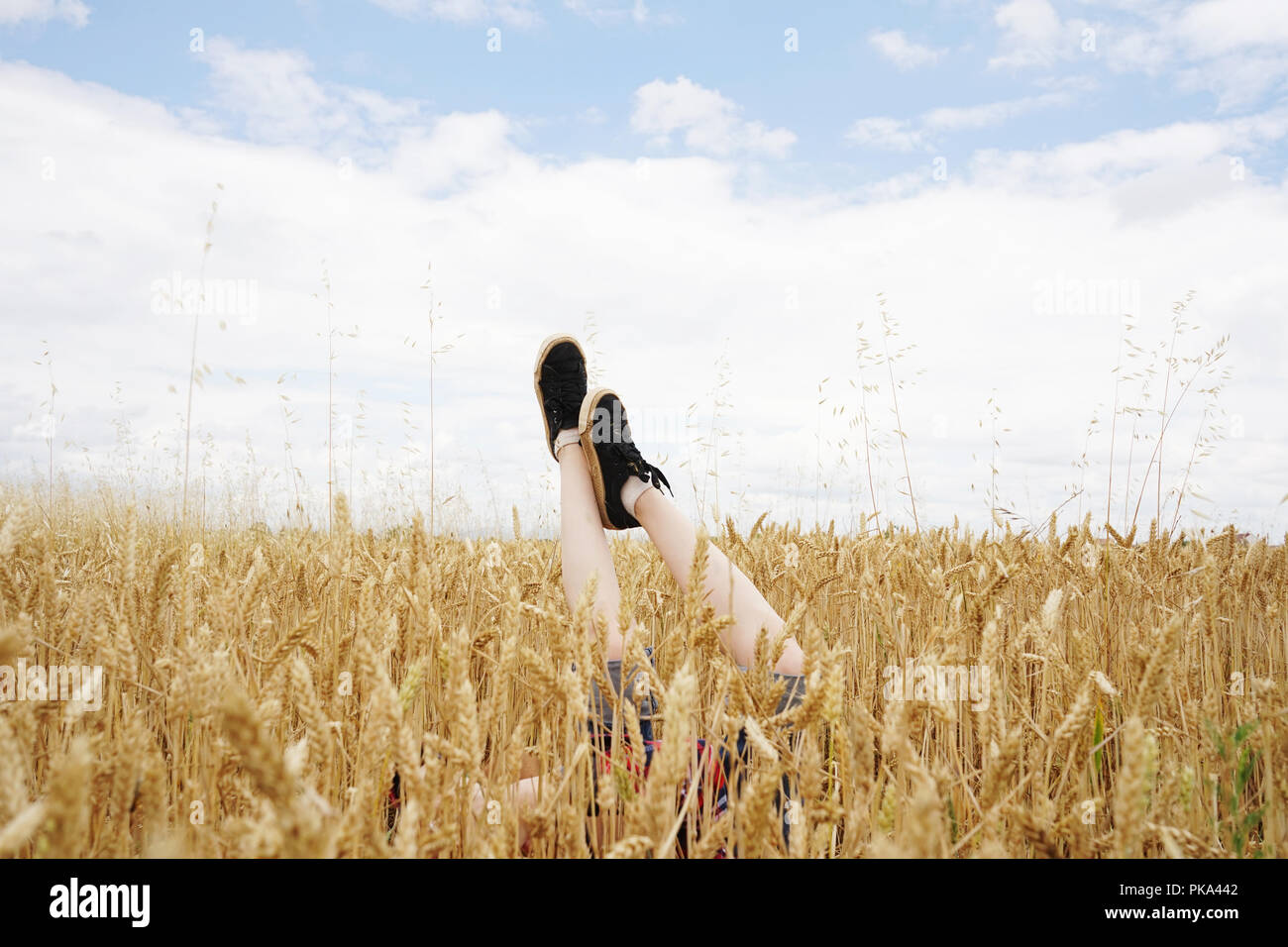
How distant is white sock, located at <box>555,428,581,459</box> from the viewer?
2.81 meters

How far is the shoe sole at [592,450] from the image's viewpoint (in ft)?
8.58

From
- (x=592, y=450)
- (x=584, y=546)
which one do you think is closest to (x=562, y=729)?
(x=584, y=546)

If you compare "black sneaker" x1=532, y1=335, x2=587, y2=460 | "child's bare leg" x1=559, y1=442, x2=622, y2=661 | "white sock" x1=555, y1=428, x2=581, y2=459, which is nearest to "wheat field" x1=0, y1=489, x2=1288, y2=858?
"child's bare leg" x1=559, y1=442, x2=622, y2=661

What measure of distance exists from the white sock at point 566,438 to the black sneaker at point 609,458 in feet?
0.42

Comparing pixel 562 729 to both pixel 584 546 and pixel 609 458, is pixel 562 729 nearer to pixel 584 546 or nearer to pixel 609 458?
pixel 584 546

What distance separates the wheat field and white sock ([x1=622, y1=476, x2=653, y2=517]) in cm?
34

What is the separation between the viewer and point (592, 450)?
262 cm

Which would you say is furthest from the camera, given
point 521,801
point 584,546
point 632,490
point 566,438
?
point 566,438

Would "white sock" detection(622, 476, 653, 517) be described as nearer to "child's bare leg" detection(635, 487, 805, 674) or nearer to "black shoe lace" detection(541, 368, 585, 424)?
"child's bare leg" detection(635, 487, 805, 674)

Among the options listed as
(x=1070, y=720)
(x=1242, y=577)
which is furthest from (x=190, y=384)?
(x=1242, y=577)

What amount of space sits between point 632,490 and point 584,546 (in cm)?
27

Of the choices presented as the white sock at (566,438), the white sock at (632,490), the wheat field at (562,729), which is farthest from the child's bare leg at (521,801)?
the white sock at (566,438)

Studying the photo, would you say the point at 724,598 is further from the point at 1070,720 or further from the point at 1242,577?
the point at 1242,577
